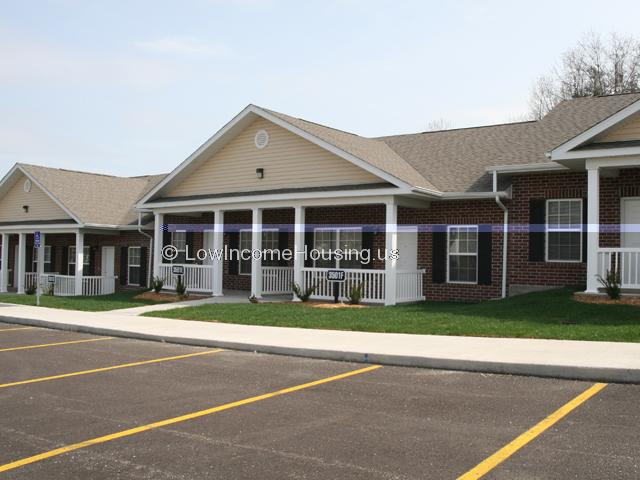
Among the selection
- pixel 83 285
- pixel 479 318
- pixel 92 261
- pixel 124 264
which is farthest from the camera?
pixel 92 261

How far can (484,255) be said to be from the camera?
61.8 feet

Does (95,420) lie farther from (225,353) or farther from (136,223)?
(136,223)

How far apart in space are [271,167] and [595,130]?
9821 millimetres

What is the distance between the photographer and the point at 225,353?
11828mm

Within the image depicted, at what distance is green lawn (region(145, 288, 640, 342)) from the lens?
12.2 metres

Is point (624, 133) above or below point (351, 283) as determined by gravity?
above

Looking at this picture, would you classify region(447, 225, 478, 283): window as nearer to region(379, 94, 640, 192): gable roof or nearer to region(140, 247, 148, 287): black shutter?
region(379, 94, 640, 192): gable roof

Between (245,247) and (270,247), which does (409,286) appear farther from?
(245,247)

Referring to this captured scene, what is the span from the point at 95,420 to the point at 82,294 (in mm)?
22693

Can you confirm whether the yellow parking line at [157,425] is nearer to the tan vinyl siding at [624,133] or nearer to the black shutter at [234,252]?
the tan vinyl siding at [624,133]

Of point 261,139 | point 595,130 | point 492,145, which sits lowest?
point 595,130

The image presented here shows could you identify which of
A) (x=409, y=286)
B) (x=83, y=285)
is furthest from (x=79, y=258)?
(x=409, y=286)

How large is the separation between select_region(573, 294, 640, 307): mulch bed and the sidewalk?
3692mm

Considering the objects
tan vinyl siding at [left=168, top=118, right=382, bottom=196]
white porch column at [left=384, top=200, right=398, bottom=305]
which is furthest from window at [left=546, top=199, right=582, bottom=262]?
tan vinyl siding at [left=168, top=118, right=382, bottom=196]
